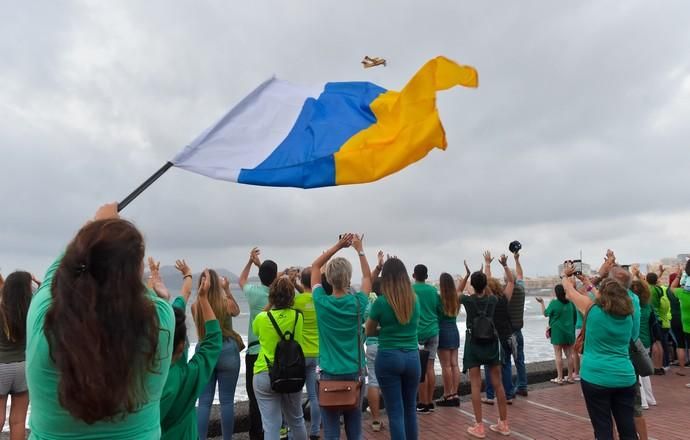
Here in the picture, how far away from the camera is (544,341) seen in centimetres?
1850

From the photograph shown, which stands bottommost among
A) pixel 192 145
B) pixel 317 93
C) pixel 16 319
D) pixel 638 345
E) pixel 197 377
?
pixel 638 345

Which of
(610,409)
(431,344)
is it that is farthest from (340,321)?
(431,344)

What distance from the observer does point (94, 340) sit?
5.13 feet

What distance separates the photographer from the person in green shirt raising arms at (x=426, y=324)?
20.6ft

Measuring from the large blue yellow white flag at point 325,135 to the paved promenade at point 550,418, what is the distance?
3188 mm

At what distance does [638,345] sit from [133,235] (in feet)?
16.4

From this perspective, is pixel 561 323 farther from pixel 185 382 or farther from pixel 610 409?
pixel 185 382

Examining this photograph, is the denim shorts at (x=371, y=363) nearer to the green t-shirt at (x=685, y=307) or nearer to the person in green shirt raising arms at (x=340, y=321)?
the person in green shirt raising arms at (x=340, y=321)

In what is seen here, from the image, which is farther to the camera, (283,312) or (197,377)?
(283,312)

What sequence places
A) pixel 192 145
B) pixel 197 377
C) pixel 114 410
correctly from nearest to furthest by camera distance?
pixel 114 410
pixel 197 377
pixel 192 145

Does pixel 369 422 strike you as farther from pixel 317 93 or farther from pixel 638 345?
pixel 317 93

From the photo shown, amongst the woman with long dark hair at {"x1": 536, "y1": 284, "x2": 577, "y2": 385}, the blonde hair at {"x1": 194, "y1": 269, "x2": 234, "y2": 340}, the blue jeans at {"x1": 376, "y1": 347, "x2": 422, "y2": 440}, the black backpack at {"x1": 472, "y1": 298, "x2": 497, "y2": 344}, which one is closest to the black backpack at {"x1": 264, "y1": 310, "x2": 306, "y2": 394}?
the blonde hair at {"x1": 194, "y1": 269, "x2": 234, "y2": 340}

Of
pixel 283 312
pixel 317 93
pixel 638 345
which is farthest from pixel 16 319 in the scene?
pixel 638 345

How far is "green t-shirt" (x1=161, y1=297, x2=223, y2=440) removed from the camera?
2.36m
